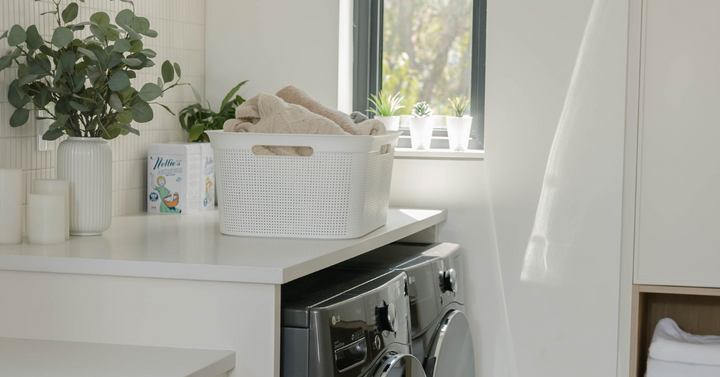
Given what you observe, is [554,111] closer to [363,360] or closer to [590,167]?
[590,167]

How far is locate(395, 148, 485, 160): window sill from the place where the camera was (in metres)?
2.19

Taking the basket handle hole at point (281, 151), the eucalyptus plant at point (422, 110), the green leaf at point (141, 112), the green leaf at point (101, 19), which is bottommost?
the basket handle hole at point (281, 151)

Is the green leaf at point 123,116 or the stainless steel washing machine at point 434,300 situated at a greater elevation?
the green leaf at point 123,116

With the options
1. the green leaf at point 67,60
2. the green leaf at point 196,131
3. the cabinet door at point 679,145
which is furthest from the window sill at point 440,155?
the green leaf at point 67,60

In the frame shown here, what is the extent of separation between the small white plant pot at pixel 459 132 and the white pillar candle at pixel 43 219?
124cm

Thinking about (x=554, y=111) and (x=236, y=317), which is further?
(x=554, y=111)

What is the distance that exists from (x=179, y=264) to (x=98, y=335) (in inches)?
8.5

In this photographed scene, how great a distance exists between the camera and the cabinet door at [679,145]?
1912 millimetres

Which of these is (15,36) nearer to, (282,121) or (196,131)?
(282,121)

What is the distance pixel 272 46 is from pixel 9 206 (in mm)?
1140

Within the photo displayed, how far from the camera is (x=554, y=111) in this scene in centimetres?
206

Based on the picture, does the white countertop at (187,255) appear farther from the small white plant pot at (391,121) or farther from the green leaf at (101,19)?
the small white plant pot at (391,121)

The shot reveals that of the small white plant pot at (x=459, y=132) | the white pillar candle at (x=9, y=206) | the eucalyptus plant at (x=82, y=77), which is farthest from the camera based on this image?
the small white plant pot at (x=459, y=132)

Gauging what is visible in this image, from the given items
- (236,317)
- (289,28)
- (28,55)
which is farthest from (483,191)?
(28,55)
